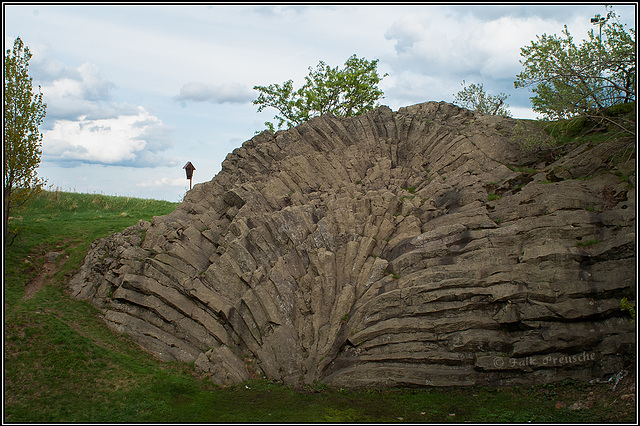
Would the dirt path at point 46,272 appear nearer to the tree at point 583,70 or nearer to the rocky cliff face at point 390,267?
the rocky cliff face at point 390,267

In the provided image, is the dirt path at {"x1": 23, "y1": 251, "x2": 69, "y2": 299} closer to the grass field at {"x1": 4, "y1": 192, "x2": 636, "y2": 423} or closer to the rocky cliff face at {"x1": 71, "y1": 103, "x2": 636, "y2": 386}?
the grass field at {"x1": 4, "y1": 192, "x2": 636, "y2": 423}

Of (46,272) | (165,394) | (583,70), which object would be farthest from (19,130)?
(583,70)

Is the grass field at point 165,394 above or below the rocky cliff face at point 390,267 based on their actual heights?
below

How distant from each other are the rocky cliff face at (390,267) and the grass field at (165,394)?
2.63 ft

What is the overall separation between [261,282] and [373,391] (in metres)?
8.64

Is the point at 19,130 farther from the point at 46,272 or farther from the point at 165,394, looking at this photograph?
the point at 165,394

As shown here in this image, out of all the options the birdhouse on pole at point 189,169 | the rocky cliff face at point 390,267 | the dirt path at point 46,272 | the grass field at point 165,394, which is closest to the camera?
the grass field at point 165,394

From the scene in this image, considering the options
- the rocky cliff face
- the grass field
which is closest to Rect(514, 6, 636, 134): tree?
the rocky cliff face

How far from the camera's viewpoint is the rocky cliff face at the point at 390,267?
1962 cm

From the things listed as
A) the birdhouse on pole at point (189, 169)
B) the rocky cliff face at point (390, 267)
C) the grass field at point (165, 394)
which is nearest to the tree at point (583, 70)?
the rocky cliff face at point (390, 267)

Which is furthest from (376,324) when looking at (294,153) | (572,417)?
(294,153)

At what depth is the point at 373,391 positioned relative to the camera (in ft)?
64.5

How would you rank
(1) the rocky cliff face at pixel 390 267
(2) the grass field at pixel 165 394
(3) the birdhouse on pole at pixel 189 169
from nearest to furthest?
1. (2) the grass field at pixel 165 394
2. (1) the rocky cliff face at pixel 390 267
3. (3) the birdhouse on pole at pixel 189 169

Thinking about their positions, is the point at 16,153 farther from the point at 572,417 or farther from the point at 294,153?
the point at 572,417
